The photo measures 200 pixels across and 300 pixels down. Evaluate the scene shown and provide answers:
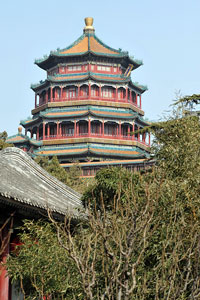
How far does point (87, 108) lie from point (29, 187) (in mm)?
44849

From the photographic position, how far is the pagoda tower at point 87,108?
57.0 m

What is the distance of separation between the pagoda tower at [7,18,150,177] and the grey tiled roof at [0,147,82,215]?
129 ft

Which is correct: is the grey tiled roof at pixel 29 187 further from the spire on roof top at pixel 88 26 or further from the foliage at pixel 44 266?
the spire on roof top at pixel 88 26

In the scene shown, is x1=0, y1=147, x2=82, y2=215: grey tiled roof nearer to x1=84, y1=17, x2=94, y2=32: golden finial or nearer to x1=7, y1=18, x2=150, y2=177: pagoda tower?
x1=7, y1=18, x2=150, y2=177: pagoda tower

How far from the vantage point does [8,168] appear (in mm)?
14492

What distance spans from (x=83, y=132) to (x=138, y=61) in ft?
34.8

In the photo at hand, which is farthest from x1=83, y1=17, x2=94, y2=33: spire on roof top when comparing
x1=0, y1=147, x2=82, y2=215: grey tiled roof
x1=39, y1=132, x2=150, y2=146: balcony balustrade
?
x1=0, y1=147, x2=82, y2=215: grey tiled roof

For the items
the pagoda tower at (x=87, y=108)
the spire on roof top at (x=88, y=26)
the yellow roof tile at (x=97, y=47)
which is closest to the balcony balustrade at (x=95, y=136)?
the pagoda tower at (x=87, y=108)

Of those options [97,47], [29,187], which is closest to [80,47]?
[97,47]

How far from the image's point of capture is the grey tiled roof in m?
11.5

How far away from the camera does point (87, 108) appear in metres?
58.3

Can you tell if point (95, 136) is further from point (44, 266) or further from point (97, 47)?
point (44, 266)

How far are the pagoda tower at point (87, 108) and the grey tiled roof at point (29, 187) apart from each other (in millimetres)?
39175

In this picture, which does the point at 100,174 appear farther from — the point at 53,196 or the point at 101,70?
the point at 101,70
